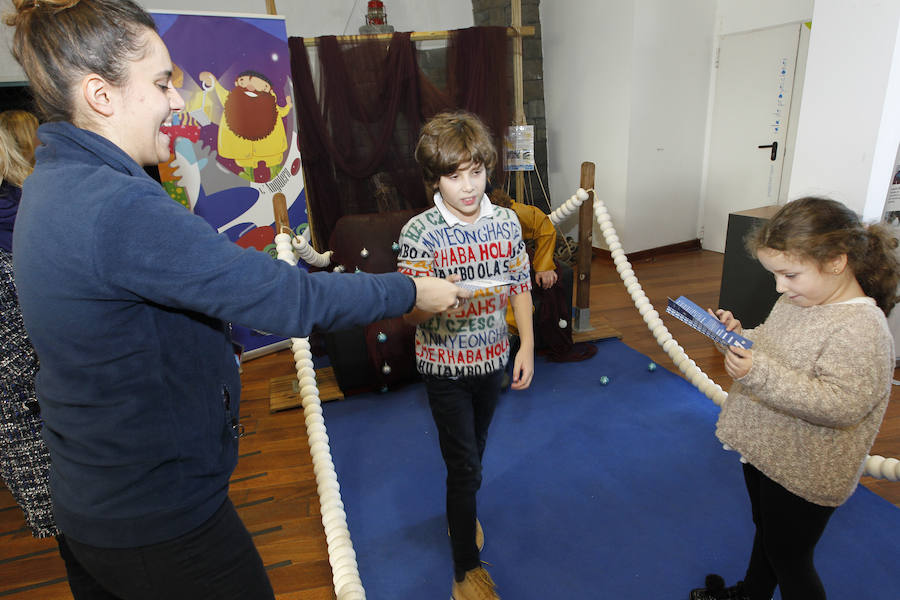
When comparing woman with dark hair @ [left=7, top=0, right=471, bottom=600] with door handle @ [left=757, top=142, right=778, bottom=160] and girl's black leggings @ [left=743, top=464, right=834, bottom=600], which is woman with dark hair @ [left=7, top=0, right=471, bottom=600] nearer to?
girl's black leggings @ [left=743, top=464, right=834, bottom=600]

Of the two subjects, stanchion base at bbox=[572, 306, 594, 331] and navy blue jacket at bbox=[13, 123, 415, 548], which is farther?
stanchion base at bbox=[572, 306, 594, 331]

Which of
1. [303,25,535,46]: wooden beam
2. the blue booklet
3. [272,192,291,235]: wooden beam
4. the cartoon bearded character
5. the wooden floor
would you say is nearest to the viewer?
the blue booklet

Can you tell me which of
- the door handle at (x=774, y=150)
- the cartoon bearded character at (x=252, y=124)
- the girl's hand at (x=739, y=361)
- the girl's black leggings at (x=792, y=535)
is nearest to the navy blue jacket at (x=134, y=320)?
the girl's hand at (x=739, y=361)

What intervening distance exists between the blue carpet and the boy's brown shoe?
11cm

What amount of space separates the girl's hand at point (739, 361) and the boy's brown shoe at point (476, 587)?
1146 mm

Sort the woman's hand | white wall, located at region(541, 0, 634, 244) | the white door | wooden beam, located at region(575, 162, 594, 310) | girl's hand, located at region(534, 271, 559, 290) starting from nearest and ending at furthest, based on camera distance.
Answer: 1. the woman's hand
2. girl's hand, located at region(534, 271, 559, 290)
3. wooden beam, located at region(575, 162, 594, 310)
4. the white door
5. white wall, located at region(541, 0, 634, 244)

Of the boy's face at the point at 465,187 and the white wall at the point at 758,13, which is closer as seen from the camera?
the boy's face at the point at 465,187

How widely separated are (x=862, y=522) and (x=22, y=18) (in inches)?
118

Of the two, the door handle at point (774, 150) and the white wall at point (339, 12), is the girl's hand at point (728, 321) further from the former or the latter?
the white wall at point (339, 12)

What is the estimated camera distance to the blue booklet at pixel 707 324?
1.27 meters

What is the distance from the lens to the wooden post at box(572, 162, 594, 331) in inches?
142

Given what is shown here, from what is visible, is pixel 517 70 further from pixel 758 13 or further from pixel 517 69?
pixel 758 13

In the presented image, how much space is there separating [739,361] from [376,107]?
4640 millimetres

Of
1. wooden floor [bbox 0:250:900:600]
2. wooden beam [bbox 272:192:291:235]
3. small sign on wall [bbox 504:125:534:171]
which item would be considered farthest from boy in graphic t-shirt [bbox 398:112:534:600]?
small sign on wall [bbox 504:125:534:171]
